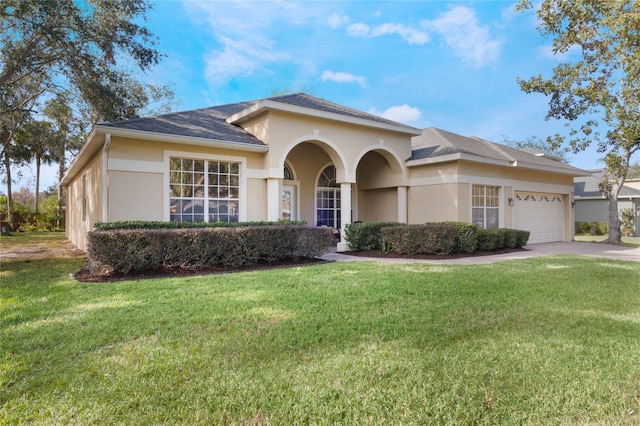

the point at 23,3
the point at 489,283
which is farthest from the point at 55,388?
the point at 23,3

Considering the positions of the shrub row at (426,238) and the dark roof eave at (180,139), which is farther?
the shrub row at (426,238)

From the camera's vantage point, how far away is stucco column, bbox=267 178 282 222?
11234 millimetres

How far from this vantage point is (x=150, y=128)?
382 inches

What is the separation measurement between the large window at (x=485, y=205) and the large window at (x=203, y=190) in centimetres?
917

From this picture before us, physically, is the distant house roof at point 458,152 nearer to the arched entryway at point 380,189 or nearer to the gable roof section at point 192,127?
the arched entryway at point 380,189

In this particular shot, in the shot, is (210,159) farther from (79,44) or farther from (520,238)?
(520,238)

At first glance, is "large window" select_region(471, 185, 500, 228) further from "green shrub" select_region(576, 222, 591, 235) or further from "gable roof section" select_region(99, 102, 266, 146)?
"green shrub" select_region(576, 222, 591, 235)

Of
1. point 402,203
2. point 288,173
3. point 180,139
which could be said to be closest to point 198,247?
point 180,139

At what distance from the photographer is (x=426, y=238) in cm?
1089

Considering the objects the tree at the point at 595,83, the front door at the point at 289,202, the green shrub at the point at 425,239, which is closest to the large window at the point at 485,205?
the green shrub at the point at 425,239

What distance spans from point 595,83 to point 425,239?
10.2 metres

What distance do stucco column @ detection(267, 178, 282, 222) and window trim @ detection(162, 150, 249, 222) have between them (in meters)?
0.70

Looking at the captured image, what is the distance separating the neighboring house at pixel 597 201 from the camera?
989 inches

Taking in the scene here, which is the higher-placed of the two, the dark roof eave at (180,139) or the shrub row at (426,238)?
the dark roof eave at (180,139)
